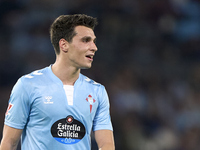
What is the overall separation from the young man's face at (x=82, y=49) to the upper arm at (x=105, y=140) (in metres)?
0.64

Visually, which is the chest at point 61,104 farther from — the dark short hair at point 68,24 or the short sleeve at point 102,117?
the dark short hair at point 68,24

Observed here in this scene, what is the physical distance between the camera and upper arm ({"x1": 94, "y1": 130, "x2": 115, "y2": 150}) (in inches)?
137

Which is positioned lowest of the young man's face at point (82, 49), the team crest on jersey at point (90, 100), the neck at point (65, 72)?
the team crest on jersey at point (90, 100)

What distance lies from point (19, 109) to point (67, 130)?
0.45 metres

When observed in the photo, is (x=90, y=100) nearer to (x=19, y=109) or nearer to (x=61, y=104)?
(x=61, y=104)

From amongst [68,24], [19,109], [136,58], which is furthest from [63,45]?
[136,58]

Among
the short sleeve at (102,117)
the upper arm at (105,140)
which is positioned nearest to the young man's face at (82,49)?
the short sleeve at (102,117)

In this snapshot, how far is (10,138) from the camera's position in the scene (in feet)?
10.7

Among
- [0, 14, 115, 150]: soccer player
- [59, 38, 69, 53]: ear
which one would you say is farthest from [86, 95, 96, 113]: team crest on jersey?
[59, 38, 69, 53]: ear

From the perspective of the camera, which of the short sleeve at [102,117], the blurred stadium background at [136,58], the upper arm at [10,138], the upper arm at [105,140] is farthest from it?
the blurred stadium background at [136,58]

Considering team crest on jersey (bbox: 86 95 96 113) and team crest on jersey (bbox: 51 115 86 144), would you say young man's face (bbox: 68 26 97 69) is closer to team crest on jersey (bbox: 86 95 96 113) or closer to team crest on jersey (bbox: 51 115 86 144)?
team crest on jersey (bbox: 86 95 96 113)

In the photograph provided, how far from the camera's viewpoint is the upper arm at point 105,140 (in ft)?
11.4

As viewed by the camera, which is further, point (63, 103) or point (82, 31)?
point (82, 31)

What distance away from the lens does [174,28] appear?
8.79 meters
